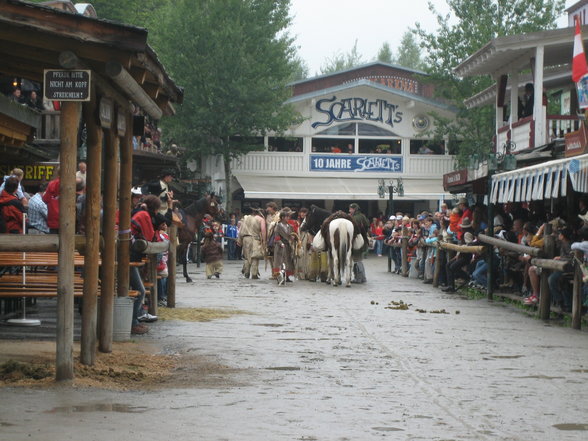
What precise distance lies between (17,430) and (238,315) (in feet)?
33.1

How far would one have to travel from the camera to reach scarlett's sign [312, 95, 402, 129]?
5281 cm

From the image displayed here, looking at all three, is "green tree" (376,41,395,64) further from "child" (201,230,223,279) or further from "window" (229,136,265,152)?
"child" (201,230,223,279)

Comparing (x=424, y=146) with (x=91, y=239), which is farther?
(x=424, y=146)

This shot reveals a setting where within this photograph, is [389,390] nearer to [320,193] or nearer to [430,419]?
[430,419]

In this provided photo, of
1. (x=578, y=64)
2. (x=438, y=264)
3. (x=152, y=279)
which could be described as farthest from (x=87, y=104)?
(x=438, y=264)

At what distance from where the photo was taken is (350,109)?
174 ft

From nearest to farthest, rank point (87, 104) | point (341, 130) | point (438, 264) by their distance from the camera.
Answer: point (87, 104)
point (438, 264)
point (341, 130)

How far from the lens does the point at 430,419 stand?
8586 mm

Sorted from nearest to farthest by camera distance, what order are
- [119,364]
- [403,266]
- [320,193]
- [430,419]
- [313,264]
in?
[430,419] → [119,364] → [313,264] → [403,266] → [320,193]

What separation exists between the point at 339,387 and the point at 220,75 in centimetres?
4061

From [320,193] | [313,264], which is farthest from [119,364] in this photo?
[320,193]

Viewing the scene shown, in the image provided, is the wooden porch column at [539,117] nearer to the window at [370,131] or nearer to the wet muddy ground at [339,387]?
the wet muddy ground at [339,387]

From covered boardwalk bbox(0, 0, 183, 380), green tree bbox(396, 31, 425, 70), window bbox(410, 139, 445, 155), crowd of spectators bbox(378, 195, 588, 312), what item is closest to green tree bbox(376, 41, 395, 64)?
green tree bbox(396, 31, 425, 70)

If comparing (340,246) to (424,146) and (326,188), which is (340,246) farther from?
(424,146)
